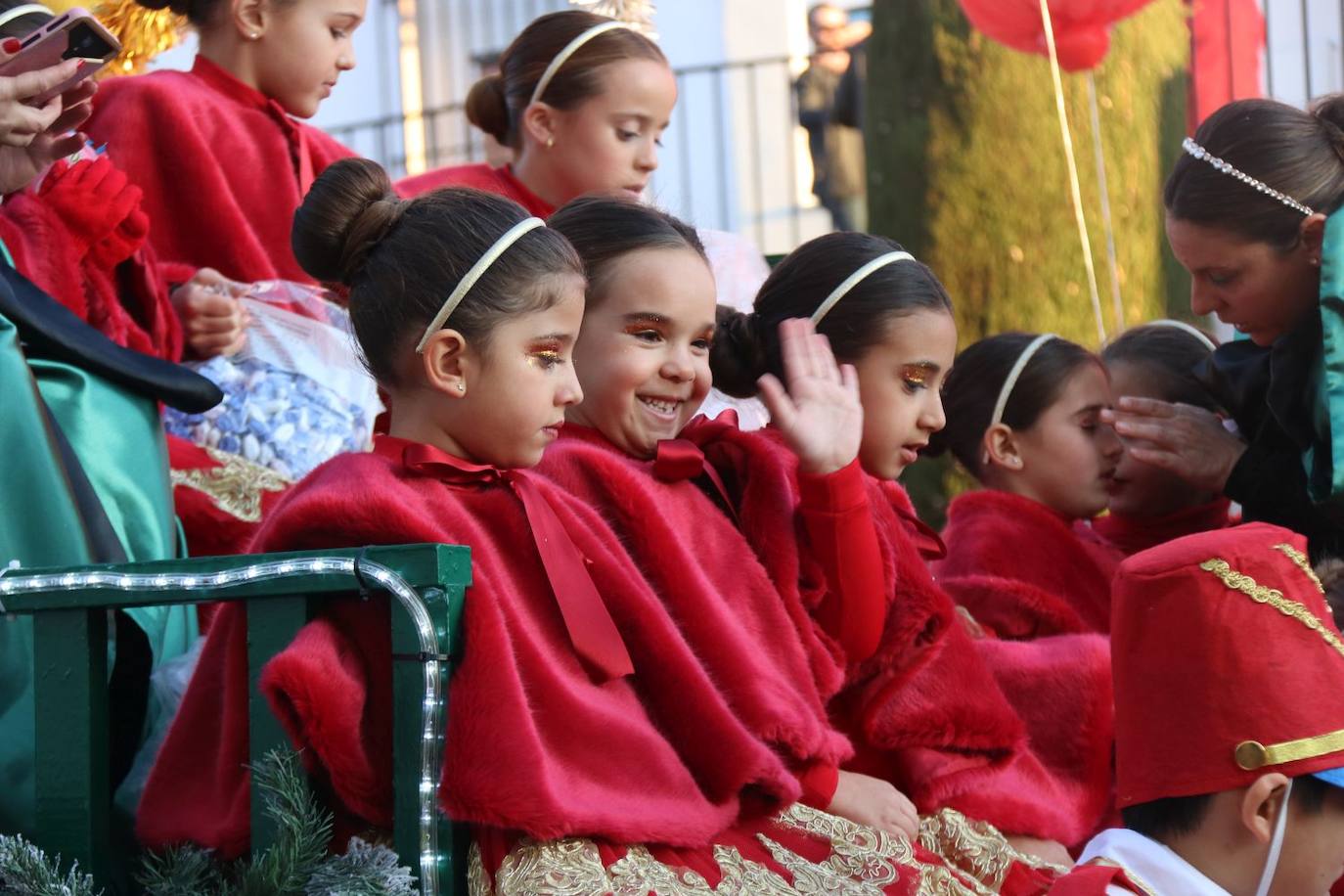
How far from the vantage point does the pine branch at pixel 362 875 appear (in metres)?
2.21

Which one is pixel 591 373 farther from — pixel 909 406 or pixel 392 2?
pixel 392 2

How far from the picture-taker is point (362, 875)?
222 centimetres

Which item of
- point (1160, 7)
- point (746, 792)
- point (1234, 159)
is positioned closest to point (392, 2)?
point (1160, 7)

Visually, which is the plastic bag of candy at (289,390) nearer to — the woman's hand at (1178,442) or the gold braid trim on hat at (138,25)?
the gold braid trim on hat at (138,25)

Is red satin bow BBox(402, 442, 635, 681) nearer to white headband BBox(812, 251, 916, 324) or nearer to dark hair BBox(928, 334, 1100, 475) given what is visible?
white headband BBox(812, 251, 916, 324)

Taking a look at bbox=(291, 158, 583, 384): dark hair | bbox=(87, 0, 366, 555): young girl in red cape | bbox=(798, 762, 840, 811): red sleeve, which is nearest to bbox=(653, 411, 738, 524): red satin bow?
bbox=(291, 158, 583, 384): dark hair

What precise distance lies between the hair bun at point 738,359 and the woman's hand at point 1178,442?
945 millimetres

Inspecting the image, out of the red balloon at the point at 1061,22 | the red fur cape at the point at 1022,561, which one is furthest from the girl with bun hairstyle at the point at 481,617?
the red balloon at the point at 1061,22

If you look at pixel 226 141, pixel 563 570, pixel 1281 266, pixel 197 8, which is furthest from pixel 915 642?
pixel 197 8

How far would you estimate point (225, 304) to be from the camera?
3.76m

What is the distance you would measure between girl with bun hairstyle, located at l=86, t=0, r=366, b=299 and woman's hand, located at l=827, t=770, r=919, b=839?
180 centimetres

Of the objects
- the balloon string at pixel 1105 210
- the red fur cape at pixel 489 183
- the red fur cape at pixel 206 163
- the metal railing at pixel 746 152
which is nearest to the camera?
the red fur cape at pixel 206 163

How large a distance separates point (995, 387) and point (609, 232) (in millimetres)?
1299

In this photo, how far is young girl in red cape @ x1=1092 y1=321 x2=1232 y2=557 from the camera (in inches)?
163
